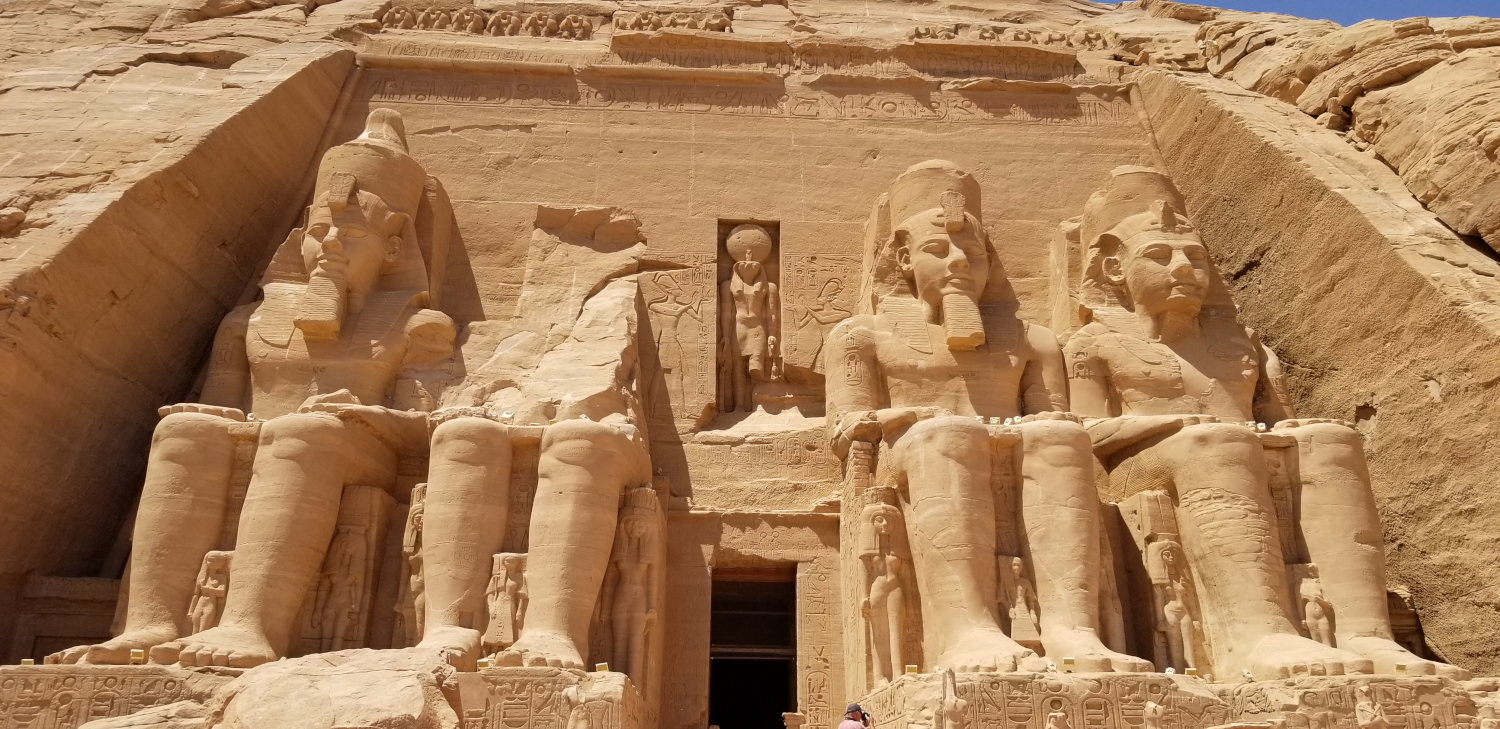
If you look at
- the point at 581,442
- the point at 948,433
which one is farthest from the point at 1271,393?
the point at 581,442

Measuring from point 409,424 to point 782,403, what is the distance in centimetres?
202

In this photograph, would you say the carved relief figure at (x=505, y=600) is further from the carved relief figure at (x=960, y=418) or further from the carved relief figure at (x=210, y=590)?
the carved relief figure at (x=960, y=418)

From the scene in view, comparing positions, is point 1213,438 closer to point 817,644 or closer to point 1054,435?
point 1054,435

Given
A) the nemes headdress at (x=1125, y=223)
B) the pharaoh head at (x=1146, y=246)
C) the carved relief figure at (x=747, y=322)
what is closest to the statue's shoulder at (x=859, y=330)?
the carved relief figure at (x=747, y=322)

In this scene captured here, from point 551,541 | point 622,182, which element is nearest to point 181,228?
point 622,182

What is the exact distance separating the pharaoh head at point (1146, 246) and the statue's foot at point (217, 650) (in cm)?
418

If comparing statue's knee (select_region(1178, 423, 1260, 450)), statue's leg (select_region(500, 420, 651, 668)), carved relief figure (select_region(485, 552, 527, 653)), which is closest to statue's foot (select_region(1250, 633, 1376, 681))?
statue's knee (select_region(1178, 423, 1260, 450))

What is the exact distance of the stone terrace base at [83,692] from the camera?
13.1 feet

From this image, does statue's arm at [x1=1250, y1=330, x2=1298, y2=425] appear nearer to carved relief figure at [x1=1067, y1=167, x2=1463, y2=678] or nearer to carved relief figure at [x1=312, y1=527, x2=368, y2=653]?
carved relief figure at [x1=1067, y1=167, x2=1463, y2=678]

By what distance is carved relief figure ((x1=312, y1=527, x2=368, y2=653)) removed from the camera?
4.81m

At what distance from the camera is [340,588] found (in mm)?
4887

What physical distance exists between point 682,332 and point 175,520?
8.69 ft

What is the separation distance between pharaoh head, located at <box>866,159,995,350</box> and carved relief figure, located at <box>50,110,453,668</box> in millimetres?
2234

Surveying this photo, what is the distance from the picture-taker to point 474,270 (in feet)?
22.2
